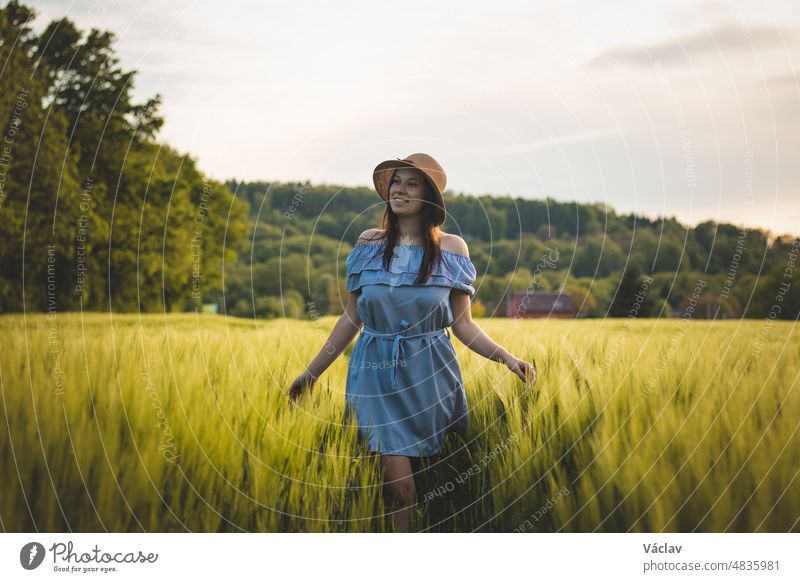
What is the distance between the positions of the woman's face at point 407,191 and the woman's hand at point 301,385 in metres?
0.90

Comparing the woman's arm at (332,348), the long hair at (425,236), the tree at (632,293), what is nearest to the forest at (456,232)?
the tree at (632,293)

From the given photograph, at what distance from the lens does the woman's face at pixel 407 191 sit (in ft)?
10.6

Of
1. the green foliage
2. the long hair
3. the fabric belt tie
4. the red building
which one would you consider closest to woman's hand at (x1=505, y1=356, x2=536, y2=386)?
the red building

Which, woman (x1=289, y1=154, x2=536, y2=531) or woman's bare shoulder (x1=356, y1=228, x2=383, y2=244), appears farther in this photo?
woman's bare shoulder (x1=356, y1=228, x2=383, y2=244)

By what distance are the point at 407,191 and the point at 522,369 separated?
100 cm

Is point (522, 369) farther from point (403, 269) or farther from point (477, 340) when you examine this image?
point (403, 269)

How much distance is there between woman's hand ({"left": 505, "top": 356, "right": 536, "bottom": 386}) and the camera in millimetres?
3061

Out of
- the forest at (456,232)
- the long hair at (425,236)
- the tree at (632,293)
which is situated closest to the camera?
the long hair at (425,236)

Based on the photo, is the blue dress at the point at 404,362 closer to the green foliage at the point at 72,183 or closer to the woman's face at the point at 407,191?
the woman's face at the point at 407,191

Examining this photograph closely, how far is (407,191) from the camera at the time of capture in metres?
3.22

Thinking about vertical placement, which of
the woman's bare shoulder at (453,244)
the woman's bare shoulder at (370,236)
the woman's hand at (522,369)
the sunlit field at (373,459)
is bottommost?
the sunlit field at (373,459)

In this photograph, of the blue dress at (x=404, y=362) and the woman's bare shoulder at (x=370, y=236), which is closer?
the blue dress at (x=404, y=362)

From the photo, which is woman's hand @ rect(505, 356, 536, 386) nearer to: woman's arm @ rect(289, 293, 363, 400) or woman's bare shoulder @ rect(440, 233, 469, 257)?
woman's bare shoulder @ rect(440, 233, 469, 257)

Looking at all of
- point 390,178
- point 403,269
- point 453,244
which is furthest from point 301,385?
point 390,178
